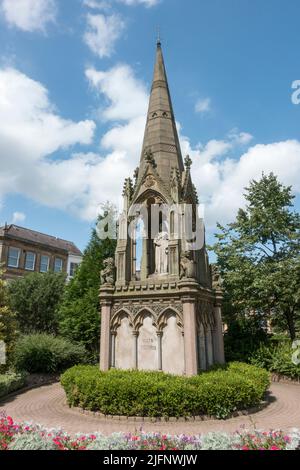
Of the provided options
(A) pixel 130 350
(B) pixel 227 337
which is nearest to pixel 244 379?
(A) pixel 130 350

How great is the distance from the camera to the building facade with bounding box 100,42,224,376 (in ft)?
39.0

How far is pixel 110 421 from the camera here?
9648 millimetres

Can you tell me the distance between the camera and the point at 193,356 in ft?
36.9

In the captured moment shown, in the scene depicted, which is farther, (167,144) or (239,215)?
(239,215)

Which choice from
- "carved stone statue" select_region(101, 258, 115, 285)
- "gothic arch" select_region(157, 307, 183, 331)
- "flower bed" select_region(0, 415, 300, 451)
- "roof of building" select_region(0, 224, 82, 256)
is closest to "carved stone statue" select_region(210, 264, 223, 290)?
"gothic arch" select_region(157, 307, 183, 331)

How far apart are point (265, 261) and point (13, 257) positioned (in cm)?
2993

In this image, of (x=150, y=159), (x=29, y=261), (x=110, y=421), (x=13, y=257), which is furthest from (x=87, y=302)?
(x=29, y=261)

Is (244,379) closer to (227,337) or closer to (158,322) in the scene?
(158,322)

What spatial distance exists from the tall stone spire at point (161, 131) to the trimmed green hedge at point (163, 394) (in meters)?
8.24

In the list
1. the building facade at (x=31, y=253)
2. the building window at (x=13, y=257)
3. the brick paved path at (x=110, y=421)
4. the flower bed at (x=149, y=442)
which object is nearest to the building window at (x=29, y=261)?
the building facade at (x=31, y=253)

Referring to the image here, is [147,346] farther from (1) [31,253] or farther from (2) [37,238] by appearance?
(2) [37,238]

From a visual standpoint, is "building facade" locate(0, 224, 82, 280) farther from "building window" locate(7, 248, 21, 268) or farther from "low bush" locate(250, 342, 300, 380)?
"low bush" locate(250, 342, 300, 380)

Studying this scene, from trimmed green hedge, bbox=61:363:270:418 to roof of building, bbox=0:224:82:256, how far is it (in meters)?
32.4

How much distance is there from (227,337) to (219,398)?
13.6 m
